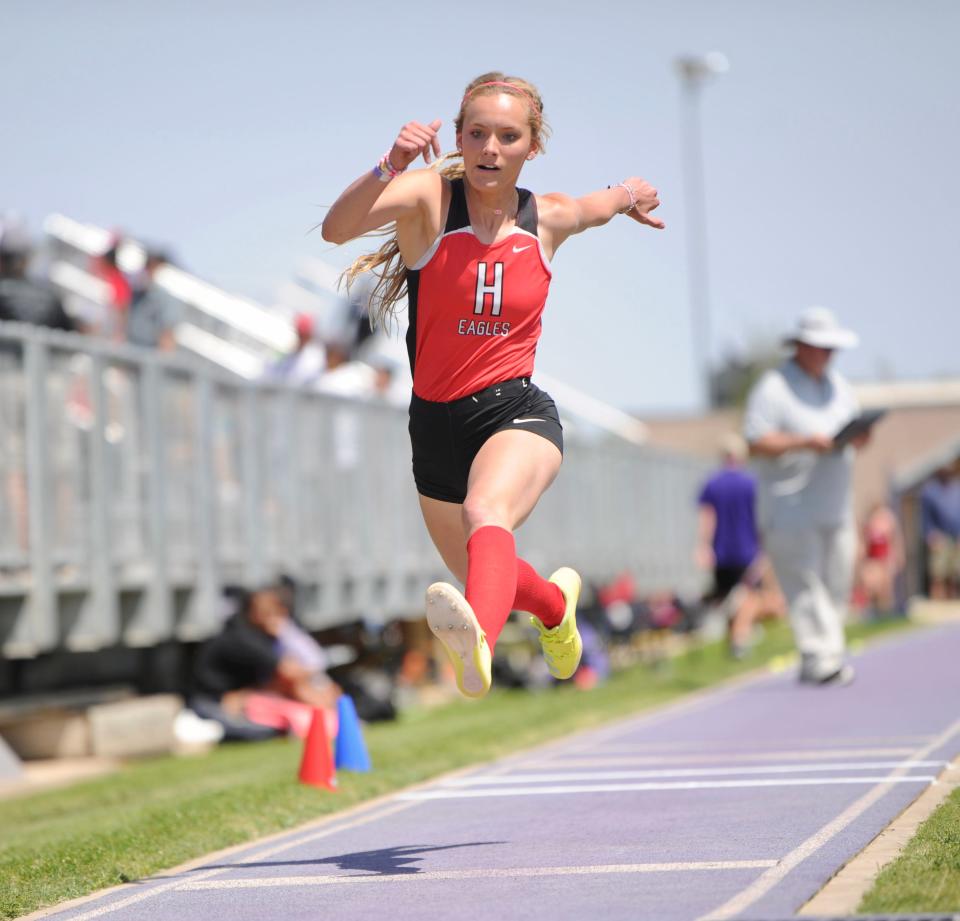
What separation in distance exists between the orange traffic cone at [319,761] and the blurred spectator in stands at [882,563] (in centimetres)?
1948

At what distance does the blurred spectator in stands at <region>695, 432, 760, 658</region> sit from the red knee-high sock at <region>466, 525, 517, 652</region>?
554 inches

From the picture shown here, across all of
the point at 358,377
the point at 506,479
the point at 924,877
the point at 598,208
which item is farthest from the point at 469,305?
the point at 358,377

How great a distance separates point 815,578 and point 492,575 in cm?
755

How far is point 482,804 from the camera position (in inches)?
308

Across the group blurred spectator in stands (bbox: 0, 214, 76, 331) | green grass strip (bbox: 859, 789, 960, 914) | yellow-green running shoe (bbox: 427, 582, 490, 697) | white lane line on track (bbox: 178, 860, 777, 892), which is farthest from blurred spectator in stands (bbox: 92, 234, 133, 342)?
green grass strip (bbox: 859, 789, 960, 914)

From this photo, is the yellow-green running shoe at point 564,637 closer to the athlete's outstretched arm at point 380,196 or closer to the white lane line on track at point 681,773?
the athlete's outstretched arm at point 380,196

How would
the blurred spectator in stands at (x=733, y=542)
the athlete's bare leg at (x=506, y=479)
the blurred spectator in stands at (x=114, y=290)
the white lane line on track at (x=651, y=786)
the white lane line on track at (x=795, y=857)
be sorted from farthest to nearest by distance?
the blurred spectator in stands at (x=733, y=542) < the blurred spectator in stands at (x=114, y=290) < the white lane line on track at (x=651, y=786) < the athlete's bare leg at (x=506, y=479) < the white lane line on track at (x=795, y=857)

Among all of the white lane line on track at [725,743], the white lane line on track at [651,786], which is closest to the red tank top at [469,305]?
the white lane line on track at [651,786]

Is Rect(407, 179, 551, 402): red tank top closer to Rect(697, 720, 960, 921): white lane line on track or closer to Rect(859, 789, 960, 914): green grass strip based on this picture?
Rect(697, 720, 960, 921): white lane line on track

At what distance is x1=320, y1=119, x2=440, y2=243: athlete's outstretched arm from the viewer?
5984mm

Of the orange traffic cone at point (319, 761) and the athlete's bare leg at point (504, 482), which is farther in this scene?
the orange traffic cone at point (319, 761)

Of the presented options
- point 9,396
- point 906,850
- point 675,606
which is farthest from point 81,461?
point 675,606

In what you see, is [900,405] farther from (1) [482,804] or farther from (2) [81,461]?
(1) [482,804]

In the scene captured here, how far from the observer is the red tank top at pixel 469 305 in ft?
20.7
